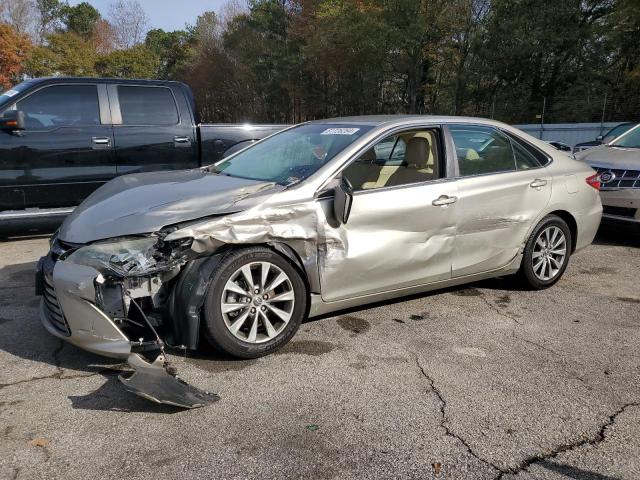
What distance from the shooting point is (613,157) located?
7.16m

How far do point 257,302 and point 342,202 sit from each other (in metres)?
0.89

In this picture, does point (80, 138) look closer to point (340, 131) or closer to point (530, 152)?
point (340, 131)

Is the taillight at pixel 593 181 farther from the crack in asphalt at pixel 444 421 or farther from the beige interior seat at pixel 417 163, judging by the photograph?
the crack in asphalt at pixel 444 421

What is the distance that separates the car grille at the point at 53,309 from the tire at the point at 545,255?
379 cm

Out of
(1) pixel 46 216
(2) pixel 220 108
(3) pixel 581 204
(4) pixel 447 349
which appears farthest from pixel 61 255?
(2) pixel 220 108

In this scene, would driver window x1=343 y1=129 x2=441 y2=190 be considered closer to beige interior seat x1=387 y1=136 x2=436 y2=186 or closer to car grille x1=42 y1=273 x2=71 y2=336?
beige interior seat x1=387 y1=136 x2=436 y2=186

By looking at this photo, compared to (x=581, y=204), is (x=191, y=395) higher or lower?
lower

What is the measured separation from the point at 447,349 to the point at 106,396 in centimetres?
226

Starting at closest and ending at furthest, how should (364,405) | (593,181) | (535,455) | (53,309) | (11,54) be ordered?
(535,455) → (364,405) → (53,309) → (593,181) → (11,54)

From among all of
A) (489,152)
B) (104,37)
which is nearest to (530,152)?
(489,152)

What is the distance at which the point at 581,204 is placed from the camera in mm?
5066

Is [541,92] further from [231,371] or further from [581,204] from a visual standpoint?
[231,371]

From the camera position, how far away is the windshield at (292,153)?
12.9ft

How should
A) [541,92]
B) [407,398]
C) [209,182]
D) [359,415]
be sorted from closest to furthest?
[359,415] → [407,398] → [209,182] → [541,92]
